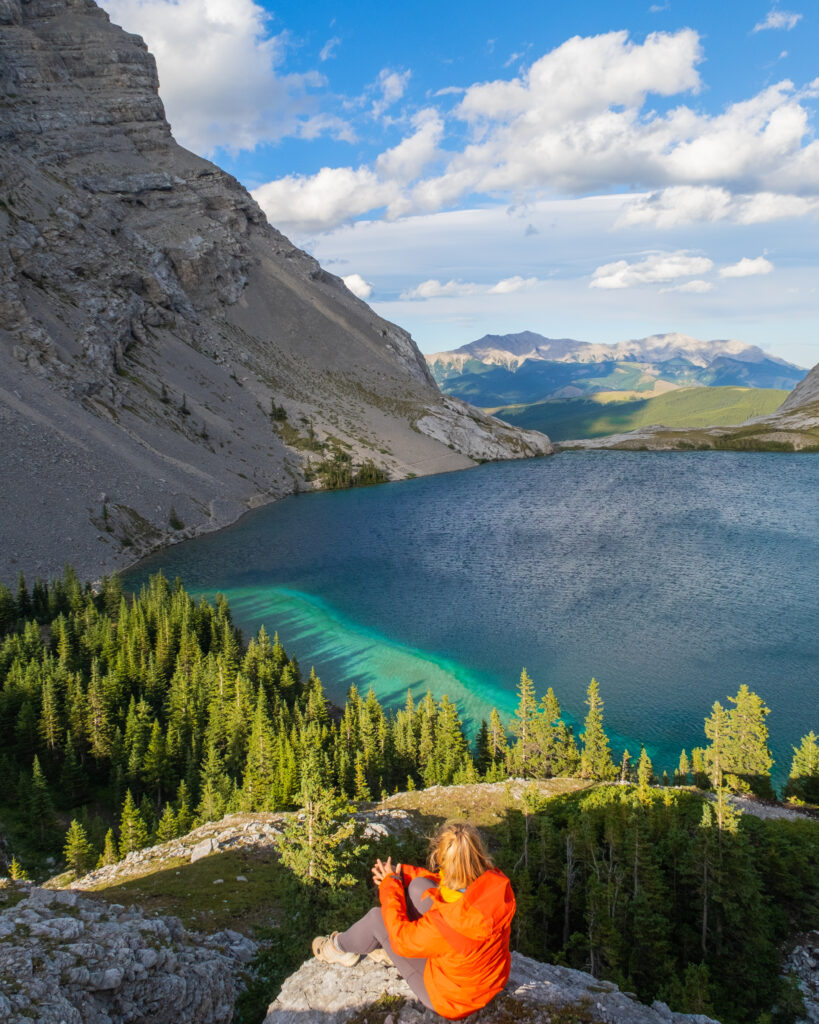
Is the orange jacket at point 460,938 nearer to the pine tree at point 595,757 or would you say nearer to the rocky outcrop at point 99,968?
the rocky outcrop at point 99,968

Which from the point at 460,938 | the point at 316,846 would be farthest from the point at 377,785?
the point at 460,938

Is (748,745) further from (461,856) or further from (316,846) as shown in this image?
(461,856)

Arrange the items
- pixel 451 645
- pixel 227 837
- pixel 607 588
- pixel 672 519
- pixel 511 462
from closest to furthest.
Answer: pixel 227 837 → pixel 451 645 → pixel 607 588 → pixel 672 519 → pixel 511 462

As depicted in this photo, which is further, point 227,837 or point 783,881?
point 227,837

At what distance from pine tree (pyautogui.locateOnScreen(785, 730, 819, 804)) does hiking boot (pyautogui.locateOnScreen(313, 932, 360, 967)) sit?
3055 centimetres

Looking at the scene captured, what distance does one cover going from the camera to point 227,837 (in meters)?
23.0

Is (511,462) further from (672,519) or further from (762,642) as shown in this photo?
(762,642)

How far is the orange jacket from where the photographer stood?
781 cm


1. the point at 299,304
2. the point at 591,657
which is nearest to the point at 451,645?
the point at 591,657

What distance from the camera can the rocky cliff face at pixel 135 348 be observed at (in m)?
93.5

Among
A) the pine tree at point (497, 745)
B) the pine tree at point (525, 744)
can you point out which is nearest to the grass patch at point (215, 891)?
the pine tree at point (525, 744)

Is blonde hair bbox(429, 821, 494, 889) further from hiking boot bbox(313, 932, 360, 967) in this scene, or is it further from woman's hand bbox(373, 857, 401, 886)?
hiking boot bbox(313, 932, 360, 967)

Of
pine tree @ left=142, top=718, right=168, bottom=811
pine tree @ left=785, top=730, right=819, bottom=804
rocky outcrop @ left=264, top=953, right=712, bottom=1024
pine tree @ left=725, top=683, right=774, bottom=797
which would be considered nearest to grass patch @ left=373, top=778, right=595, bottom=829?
pine tree @ left=725, top=683, right=774, bottom=797

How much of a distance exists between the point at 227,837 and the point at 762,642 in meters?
51.4
